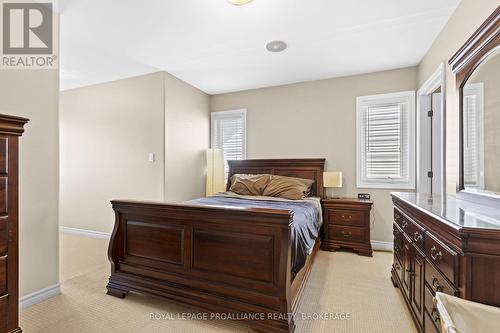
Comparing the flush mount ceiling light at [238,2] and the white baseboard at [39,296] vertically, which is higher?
the flush mount ceiling light at [238,2]

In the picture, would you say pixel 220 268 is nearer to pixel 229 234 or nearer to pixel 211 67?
pixel 229 234

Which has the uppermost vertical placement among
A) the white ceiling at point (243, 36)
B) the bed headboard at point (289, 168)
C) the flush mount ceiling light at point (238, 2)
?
the white ceiling at point (243, 36)

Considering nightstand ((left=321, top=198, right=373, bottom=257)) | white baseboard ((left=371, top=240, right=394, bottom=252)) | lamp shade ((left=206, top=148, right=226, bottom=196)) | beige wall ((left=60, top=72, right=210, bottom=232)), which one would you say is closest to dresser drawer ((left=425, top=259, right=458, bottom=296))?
nightstand ((left=321, top=198, right=373, bottom=257))

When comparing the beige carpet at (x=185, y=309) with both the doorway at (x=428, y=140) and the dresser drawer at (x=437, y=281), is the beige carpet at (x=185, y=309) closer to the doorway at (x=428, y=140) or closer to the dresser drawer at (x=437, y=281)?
the dresser drawer at (x=437, y=281)

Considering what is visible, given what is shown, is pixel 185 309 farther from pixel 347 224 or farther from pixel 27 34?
pixel 27 34

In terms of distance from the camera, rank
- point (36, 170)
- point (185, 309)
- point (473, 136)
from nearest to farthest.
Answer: point (473, 136)
point (185, 309)
point (36, 170)

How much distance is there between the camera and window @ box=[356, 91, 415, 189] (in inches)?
140

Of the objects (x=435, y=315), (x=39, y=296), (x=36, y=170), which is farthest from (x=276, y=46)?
(x=39, y=296)

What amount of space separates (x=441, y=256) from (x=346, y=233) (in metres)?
2.35

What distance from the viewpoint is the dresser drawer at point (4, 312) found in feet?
4.97

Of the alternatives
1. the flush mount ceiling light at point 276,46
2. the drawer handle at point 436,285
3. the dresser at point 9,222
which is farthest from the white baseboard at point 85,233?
the drawer handle at point 436,285

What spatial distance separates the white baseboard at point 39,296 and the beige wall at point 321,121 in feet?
10.4

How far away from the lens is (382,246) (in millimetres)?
3699

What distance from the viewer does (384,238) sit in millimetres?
3707
